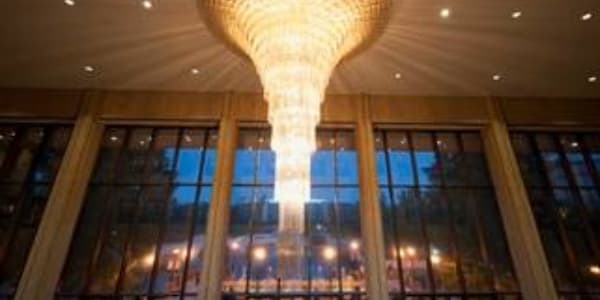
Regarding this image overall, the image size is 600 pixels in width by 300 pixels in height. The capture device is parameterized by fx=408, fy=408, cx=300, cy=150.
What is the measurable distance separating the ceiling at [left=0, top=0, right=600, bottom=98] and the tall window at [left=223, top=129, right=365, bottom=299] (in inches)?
54.6

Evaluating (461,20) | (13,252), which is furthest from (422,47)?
(13,252)

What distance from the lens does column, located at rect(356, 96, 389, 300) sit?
21.8 ft

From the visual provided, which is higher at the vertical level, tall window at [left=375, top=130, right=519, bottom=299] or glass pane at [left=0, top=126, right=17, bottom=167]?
glass pane at [left=0, top=126, right=17, bottom=167]

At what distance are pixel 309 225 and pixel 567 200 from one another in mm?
5095

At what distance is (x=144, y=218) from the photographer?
7.56m

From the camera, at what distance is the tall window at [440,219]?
23.4 ft

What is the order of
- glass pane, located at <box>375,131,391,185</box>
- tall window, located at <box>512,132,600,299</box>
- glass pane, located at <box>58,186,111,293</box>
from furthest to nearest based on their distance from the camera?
glass pane, located at <box>375,131,391,185</box>
tall window, located at <box>512,132,600,299</box>
glass pane, located at <box>58,186,111,293</box>

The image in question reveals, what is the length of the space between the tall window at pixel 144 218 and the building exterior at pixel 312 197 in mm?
26

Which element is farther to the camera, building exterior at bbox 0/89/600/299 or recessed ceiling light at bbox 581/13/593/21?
building exterior at bbox 0/89/600/299

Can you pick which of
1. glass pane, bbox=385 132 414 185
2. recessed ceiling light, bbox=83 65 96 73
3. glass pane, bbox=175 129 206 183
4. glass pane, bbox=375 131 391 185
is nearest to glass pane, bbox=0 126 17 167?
recessed ceiling light, bbox=83 65 96 73

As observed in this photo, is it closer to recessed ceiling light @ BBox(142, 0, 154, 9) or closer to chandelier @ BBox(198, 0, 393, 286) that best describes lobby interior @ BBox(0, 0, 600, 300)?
recessed ceiling light @ BBox(142, 0, 154, 9)

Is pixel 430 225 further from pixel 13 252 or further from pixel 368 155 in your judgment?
pixel 13 252

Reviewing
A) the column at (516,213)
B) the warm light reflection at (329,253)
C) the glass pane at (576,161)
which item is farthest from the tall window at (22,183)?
the glass pane at (576,161)

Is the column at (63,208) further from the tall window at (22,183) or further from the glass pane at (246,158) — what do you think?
the glass pane at (246,158)
